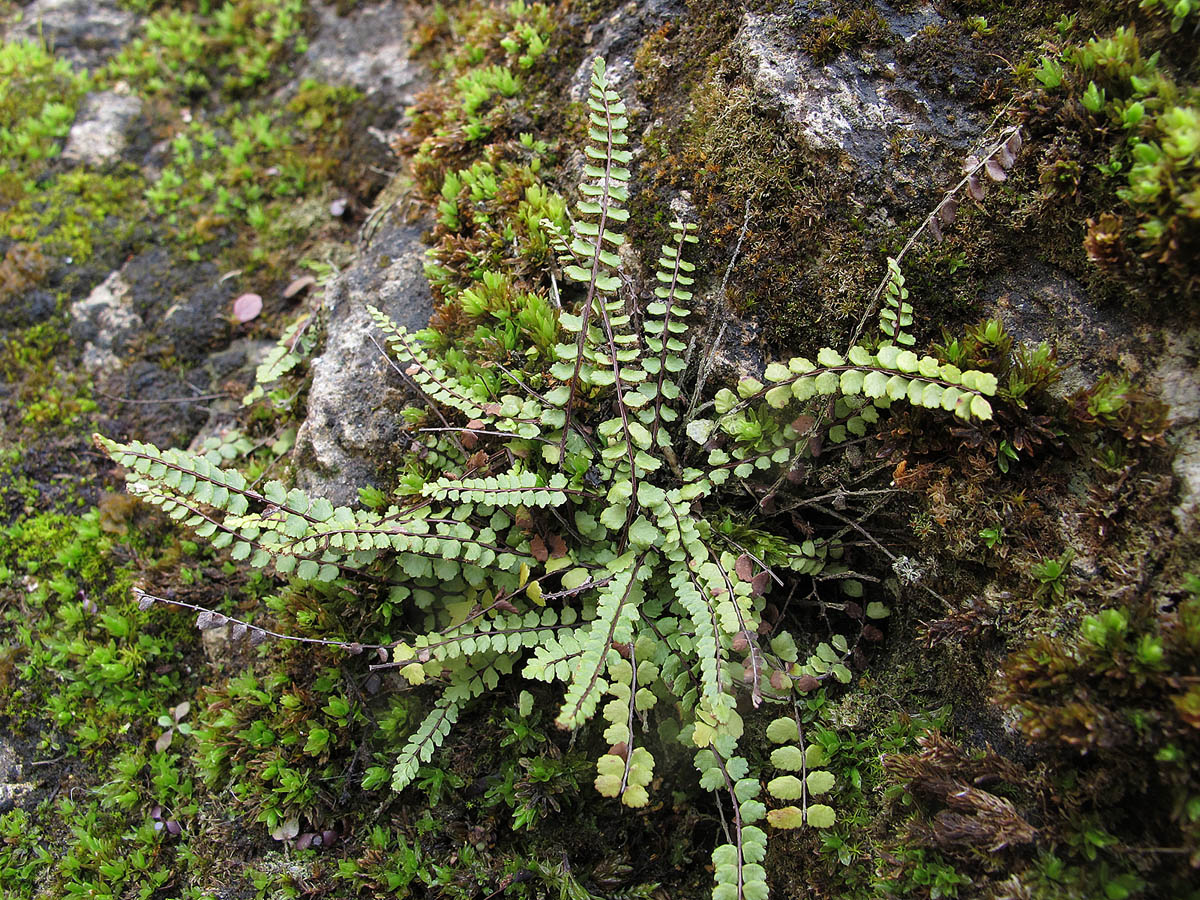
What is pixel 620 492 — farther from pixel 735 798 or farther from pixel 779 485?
pixel 735 798

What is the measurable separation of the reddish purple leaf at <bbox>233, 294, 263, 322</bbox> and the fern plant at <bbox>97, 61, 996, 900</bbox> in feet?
5.70

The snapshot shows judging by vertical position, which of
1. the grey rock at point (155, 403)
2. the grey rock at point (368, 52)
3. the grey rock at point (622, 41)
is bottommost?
the grey rock at point (155, 403)

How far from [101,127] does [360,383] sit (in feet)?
11.5

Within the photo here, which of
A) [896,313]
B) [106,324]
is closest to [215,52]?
[106,324]

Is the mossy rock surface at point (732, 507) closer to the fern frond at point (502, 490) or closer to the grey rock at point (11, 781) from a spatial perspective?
the grey rock at point (11, 781)

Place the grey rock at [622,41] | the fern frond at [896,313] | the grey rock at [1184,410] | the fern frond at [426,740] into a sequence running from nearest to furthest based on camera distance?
the grey rock at [1184,410], the fern frond at [896,313], the fern frond at [426,740], the grey rock at [622,41]

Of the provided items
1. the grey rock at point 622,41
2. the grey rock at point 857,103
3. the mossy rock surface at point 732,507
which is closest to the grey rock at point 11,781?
the mossy rock surface at point 732,507

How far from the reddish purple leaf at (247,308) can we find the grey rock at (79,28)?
9.10 feet

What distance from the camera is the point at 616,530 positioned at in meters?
3.36

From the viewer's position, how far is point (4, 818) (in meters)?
3.50

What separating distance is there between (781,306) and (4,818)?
4.29m

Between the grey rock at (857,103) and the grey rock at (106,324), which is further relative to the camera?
the grey rock at (106,324)

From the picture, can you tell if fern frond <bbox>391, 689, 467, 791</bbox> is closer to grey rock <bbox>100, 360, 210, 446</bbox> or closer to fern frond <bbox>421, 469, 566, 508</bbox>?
fern frond <bbox>421, 469, 566, 508</bbox>

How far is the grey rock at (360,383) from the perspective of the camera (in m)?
3.75
